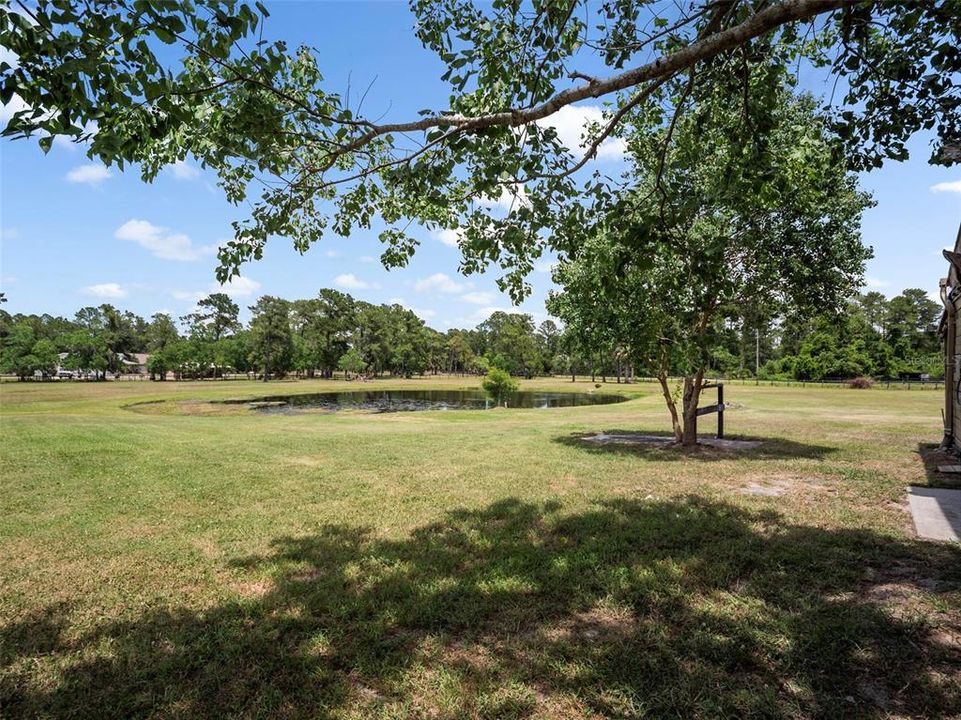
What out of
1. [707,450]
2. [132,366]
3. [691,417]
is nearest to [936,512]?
[707,450]

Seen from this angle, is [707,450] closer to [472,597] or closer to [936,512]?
[936,512]

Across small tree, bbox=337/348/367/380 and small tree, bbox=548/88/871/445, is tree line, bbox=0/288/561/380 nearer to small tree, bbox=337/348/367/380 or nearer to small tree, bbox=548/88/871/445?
small tree, bbox=337/348/367/380

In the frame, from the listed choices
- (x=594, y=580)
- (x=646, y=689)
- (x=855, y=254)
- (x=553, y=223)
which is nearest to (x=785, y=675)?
(x=646, y=689)

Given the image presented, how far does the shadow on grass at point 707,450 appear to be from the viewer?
36.9 ft

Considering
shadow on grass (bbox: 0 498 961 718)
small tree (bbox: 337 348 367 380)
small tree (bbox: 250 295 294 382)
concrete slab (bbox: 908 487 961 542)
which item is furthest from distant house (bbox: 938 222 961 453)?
small tree (bbox: 250 295 294 382)

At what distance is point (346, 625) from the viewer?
12.5 feet

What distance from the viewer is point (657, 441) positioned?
1386cm

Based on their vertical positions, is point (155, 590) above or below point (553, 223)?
below

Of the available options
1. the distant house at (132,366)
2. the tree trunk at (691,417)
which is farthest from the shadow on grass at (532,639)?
→ the distant house at (132,366)

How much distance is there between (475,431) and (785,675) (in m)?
13.4

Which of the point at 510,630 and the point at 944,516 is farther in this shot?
the point at 944,516

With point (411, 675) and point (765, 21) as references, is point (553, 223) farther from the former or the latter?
point (411, 675)

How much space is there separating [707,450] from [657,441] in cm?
173

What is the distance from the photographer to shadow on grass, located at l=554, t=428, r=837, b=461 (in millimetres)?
11234
